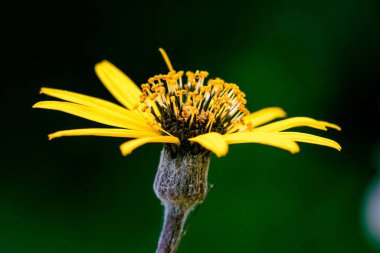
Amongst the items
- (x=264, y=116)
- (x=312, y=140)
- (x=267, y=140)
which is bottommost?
(x=267, y=140)

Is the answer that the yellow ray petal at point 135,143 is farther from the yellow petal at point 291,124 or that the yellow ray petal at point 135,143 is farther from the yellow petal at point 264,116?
the yellow petal at point 264,116

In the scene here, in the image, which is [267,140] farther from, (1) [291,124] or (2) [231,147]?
(2) [231,147]

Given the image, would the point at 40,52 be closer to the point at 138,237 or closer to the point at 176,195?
the point at 138,237

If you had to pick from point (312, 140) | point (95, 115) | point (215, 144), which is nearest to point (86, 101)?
point (95, 115)

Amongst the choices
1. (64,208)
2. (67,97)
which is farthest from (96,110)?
(64,208)

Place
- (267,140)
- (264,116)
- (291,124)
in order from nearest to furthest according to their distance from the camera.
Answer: (267,140) < (291,124) < (264,116)

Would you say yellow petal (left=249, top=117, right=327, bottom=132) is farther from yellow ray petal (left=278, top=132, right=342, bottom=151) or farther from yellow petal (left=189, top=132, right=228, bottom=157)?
yellow petal (left=189, top=132, right=228, bottom=157)

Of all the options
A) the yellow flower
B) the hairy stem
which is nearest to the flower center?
the yellow flower
